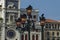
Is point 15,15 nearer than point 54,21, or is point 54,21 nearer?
point 15,15

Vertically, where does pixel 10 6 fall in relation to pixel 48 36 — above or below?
above

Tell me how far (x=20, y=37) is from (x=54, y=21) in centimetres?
1461

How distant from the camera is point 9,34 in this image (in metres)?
82.3

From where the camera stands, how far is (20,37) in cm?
8331

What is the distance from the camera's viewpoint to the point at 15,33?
82.8m

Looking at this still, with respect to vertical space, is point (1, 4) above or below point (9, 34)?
above

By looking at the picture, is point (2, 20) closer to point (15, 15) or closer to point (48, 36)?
point (15, 15)

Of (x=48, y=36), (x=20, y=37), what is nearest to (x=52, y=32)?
(x=48, y=36)

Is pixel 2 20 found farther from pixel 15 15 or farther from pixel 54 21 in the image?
pixel 54 21

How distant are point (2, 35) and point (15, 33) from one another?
280 centimetres

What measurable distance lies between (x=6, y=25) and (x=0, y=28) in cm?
147

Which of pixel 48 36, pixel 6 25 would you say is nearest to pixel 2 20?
pixel 6 25

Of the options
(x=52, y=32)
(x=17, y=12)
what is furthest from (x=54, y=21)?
(x=17, y=12)

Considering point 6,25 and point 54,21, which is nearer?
point 6,25
